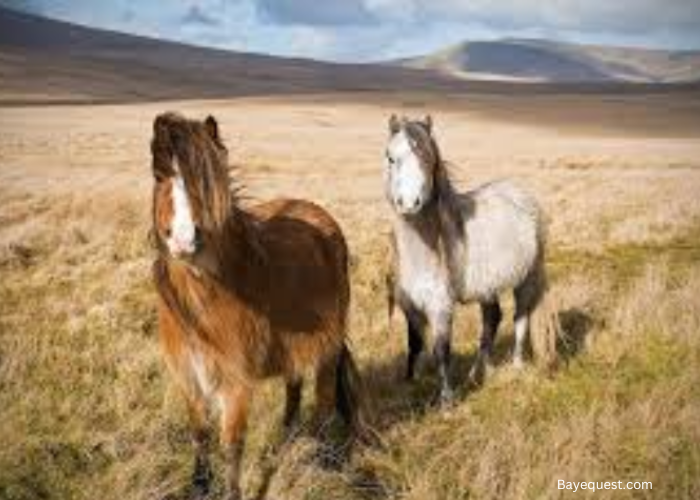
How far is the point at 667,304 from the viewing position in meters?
9.87

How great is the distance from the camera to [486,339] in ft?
28.5

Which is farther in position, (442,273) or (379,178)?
(379,178)

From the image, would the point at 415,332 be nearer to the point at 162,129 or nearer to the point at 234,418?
the point at 234,418

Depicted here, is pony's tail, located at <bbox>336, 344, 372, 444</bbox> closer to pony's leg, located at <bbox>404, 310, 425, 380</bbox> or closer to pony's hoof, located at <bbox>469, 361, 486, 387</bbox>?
pony's leg, located at <bbox>404, 310, 425, 380</bbox>

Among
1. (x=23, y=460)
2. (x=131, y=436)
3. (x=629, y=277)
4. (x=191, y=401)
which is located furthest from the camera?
(x=629, y=277)

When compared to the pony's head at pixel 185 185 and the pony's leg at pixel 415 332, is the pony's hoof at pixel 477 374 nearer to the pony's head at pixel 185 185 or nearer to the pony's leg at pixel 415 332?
the pony's leg at pixel 415 332

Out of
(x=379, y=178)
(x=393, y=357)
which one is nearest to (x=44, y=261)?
(x=393, y=357)

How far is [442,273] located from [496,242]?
2.73 ft

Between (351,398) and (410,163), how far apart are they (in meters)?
1.76

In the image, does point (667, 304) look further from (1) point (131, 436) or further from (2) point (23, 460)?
(2) point (23, 460)

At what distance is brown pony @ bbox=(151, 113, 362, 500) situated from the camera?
4.35m

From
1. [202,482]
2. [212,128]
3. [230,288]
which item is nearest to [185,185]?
[212,128]

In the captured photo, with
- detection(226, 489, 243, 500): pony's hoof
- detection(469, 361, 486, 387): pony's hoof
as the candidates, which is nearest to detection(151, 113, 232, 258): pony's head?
detection(226, 489, 243, 500): pony's hoof

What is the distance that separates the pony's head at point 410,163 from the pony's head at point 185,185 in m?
2.73
